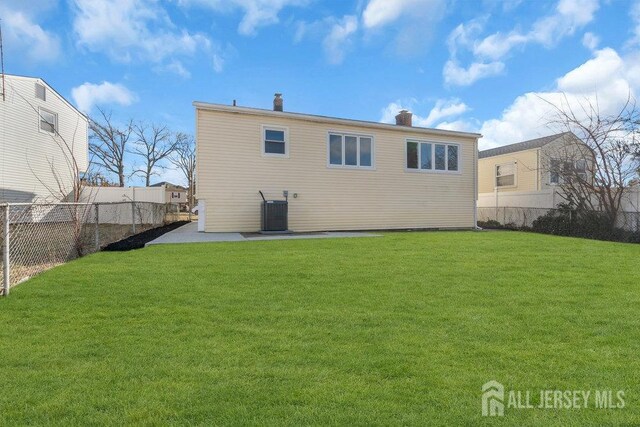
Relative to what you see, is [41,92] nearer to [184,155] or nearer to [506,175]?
[184,155]

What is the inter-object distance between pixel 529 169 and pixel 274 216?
1428 cm

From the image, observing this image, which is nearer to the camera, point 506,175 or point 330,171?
point 330,171

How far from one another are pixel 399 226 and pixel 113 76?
47.8 ft

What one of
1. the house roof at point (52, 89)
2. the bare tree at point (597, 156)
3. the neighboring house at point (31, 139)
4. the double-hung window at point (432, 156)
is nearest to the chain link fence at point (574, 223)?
the bare tree at point (597, 156)

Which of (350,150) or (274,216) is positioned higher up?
(350,150)

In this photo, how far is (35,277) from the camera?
202 inches

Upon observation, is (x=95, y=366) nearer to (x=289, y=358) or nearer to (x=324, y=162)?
(x=289, y=358)

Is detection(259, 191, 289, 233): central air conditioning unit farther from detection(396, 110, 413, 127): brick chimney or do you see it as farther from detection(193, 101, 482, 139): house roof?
detection(396, 110, 413, 127): brick chimney

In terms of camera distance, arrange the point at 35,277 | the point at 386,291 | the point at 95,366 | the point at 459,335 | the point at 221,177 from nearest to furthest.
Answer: the point at 95,366, the point at 459,335, the point at 386,291, the point at 35,277, the point at 221,177

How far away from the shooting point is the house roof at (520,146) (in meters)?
19.4

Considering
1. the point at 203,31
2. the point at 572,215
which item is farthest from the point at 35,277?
the point at 572,215

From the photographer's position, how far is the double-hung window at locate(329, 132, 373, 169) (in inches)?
532

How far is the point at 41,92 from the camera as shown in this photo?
1670 cm

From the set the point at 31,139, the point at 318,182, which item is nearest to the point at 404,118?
the point at 318,182
